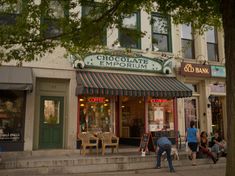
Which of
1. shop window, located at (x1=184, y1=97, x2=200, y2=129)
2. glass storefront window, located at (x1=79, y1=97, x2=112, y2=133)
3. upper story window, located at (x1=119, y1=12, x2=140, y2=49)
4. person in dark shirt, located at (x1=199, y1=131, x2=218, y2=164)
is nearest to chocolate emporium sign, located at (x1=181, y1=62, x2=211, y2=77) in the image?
shop window, located at (x1=184, y1=97, x2=200, y2=129)

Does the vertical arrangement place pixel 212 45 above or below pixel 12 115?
above

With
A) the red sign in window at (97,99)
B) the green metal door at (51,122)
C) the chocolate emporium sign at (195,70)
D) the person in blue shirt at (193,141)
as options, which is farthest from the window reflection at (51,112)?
the chocolate emporium sign at (195,70)

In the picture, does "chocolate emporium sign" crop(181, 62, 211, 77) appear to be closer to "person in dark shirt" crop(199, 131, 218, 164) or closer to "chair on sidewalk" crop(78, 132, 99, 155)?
"person in dark shirt" crop(199, 131, 218, 164)

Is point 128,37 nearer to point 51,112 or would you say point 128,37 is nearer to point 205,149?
point 51,112

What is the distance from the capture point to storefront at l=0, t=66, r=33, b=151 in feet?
40.8

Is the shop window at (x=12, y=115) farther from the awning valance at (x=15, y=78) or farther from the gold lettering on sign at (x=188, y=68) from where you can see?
the gold lettering on sign at (x=188, y=68)

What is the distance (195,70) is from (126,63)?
147 inches

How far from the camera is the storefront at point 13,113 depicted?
1245cm

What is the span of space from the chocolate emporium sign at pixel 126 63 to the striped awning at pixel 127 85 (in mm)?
341

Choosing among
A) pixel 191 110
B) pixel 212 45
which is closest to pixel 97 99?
pixel 191 110

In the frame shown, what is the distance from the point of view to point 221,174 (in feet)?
35.4

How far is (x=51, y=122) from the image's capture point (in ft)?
44.7

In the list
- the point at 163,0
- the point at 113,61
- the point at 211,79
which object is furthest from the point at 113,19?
the point at 211,79

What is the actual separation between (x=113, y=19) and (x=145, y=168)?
18.0 ft
